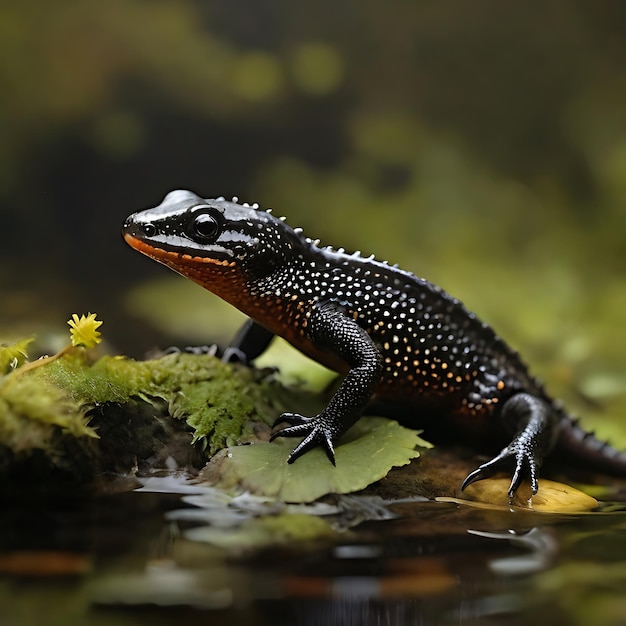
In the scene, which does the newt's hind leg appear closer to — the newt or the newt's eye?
the newt

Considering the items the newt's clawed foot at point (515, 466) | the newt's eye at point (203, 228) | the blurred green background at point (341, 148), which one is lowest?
the newt's clawed foot at point (515, 466)

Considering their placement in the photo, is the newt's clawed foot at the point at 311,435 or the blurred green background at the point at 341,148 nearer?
the newt's clawed foot at the point at 311,435

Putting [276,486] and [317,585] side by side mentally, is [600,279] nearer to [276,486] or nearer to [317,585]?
[276,486]

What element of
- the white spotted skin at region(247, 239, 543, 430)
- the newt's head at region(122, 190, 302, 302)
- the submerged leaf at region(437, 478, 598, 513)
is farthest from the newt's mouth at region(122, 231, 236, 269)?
the submerged leaf at region(437, 478, 598, 513)

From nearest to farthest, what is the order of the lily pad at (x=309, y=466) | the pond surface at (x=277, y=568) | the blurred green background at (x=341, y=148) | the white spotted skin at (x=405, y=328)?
the pond surface at (x=277, y=568)
the lily pad at (x=309, y=466)
the white spotted skin at (x=405, y=328)
the blurred green background at (x=341, y=148)

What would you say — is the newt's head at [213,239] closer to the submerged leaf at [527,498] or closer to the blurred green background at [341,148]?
the submerged leaf at [527,498]

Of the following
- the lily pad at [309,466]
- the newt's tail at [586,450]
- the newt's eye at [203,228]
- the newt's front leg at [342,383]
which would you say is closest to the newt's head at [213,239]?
the newt's eye at [203,228]

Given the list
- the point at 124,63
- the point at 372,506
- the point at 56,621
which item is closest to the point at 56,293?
the point at 124,63

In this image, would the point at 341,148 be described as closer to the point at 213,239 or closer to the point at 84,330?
the point at 213,239

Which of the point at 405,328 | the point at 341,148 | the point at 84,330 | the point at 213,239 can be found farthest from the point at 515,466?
the point at 341,148

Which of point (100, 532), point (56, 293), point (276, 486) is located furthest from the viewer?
point (56, 293)
